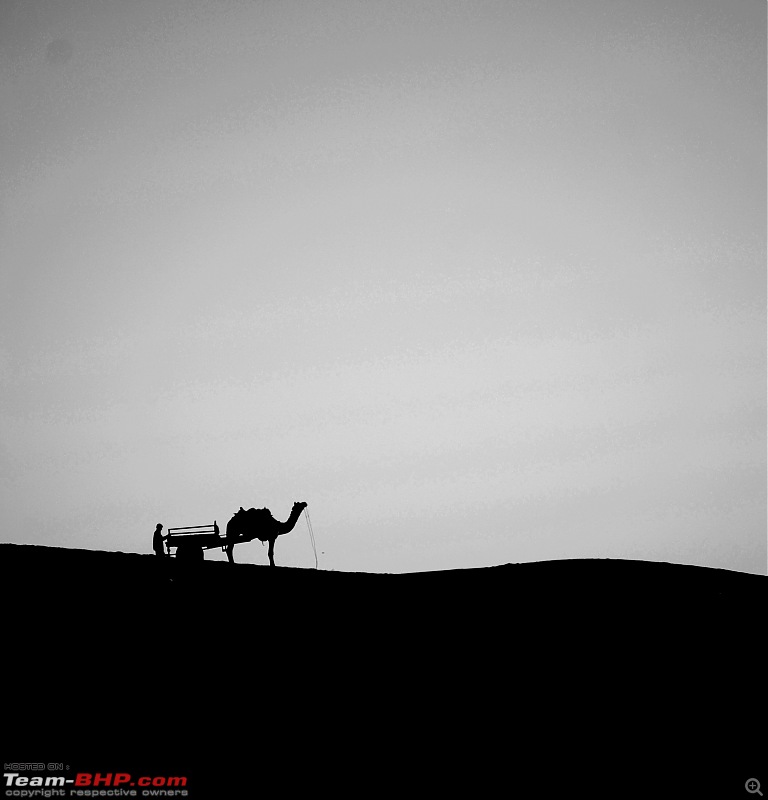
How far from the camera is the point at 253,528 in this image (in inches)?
616

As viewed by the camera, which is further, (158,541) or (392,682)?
(158,541)

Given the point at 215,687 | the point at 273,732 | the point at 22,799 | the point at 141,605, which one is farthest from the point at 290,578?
the point at 22,799

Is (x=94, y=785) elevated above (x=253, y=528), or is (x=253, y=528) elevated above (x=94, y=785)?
(x=253, y=528)

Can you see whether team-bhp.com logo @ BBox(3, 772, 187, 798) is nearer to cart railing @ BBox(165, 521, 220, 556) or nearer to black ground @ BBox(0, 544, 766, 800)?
black ground @ BBox(0, 544, 766, 800)

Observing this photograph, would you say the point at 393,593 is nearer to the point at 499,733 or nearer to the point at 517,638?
the point at 517,638

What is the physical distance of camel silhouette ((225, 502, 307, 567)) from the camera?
15273mm

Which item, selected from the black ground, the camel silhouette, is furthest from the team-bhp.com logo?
the camel silhouette

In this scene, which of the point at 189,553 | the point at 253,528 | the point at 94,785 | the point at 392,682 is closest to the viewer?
the point at 94,785

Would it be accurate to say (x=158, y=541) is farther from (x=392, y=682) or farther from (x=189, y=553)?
(x=392, y=682)

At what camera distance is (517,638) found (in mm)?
11492

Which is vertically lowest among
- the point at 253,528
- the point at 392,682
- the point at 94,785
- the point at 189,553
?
the point at 94,785

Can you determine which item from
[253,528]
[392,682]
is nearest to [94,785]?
[392,682]

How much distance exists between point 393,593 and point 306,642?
13.6ft

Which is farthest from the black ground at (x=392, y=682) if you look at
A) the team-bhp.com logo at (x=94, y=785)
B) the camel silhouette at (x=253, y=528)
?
the camel silhouette at (x=253, y=528)
